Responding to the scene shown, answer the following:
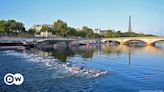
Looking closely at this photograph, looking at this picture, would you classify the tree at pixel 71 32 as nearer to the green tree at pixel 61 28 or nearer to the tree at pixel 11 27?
the green tree at pixel 61 28

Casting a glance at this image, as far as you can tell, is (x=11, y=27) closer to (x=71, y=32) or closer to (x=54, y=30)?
(x=54, y=30)

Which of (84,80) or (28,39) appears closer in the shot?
(84,80)

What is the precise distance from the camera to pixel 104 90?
65.9 feet

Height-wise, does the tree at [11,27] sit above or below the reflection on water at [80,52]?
above

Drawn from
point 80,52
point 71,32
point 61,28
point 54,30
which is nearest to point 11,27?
point 54,30

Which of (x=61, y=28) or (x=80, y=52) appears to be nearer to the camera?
(x=80, y=52)

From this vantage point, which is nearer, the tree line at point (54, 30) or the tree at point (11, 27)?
the tree at point (11, 27)

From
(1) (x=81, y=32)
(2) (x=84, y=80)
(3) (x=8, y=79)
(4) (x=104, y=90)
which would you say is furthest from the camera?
(1) (x=81, y=32)

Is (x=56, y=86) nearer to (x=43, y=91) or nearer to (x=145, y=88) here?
(x=43, y=91)

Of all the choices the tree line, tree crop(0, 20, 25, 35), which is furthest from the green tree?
tree crop(0, 20, 25, 35)

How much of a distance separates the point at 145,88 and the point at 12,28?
308 ft

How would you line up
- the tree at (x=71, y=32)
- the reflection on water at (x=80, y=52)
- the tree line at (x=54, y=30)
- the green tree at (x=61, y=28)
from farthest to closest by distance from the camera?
the tree at (x=71, y=32)
the green tree at (x=61, y=28)
the tree line at (x=54, y=30)
the reflection on water at (x=80, y=52)

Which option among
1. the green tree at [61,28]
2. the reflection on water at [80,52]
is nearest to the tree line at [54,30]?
the green tree at [61,28]

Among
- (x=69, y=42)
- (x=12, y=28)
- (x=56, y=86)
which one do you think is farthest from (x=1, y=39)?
(x=56, y=86)
